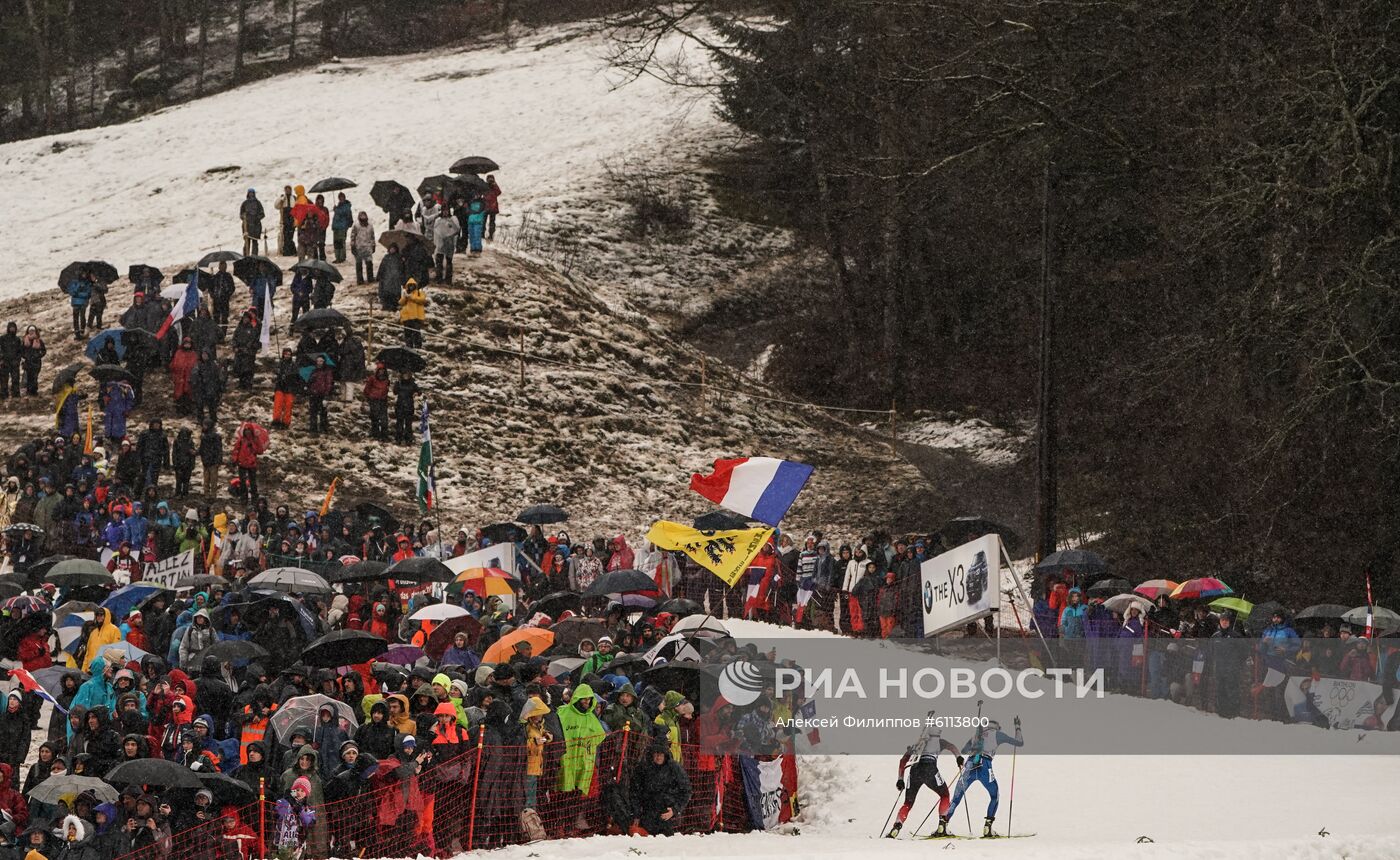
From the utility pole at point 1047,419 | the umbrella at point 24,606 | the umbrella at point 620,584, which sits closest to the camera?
the umbrella at point 24,606

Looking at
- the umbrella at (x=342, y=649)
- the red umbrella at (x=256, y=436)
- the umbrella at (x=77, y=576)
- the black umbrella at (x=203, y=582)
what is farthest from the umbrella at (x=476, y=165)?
the umbrella at (x=342, y=649)

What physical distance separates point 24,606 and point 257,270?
56.3ft

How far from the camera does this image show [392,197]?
3997 cm

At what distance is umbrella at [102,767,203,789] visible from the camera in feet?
42.1

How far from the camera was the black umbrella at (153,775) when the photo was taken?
505 inches

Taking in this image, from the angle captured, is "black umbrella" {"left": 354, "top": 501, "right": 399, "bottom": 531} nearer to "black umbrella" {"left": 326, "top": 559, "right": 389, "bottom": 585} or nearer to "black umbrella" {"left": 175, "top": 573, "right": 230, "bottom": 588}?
"black umbrella" {"left": 326, "top": 559, "right": 389, "bottom": 585}

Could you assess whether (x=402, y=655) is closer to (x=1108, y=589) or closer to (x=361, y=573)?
(x=361, y=573)

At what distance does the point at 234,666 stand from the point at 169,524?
34.9 ft

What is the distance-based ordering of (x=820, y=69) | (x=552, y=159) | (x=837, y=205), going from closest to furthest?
(x=837, y=205)
(x=820, y=69)
(x=552, y=159)

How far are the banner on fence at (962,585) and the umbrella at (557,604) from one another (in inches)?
161

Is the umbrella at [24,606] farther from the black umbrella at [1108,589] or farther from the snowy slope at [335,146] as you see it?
the snowy slope at [335,146]

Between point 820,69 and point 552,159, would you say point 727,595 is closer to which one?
point 820,69

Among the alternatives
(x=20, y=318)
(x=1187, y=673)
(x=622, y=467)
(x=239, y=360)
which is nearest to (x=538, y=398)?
(x=622, y=467)

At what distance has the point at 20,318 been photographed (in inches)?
1571
